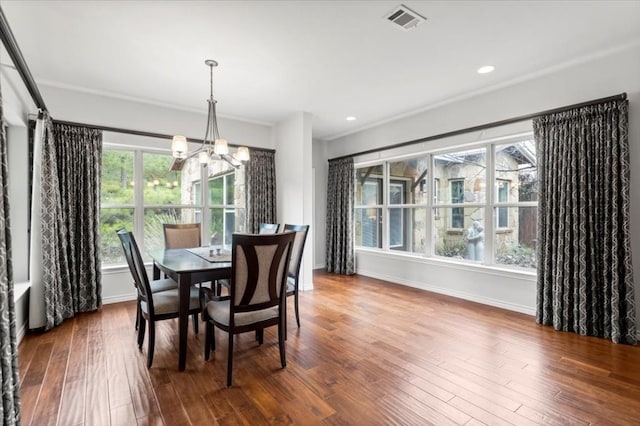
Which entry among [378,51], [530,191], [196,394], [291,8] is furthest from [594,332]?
[291,8]

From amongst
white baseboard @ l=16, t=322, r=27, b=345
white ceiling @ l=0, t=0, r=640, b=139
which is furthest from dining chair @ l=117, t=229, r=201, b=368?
white ceiling @ l=0, t=0, r=640, b=139

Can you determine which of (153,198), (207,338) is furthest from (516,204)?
(153,198)

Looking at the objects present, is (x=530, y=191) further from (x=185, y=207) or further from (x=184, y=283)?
(x=185, y=207)

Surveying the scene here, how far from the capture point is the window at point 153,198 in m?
4.23

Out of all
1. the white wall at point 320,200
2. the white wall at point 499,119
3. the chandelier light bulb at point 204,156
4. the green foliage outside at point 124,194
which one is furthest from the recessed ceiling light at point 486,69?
the green foliage outside at point 124,194

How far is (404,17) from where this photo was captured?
2.45 m

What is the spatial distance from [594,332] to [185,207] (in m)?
5.19

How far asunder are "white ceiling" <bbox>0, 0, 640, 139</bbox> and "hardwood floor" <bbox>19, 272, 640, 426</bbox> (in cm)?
276

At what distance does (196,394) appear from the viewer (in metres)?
2.09

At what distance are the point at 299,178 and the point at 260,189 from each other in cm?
80

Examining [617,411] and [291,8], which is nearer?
[617,411]

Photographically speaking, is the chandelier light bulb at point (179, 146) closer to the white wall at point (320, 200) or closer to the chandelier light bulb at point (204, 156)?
the chandelier light bulb at point (204, 156)

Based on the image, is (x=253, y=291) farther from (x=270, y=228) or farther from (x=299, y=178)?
(x=299, y=178)

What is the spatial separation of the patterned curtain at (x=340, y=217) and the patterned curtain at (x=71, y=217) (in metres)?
3.75
